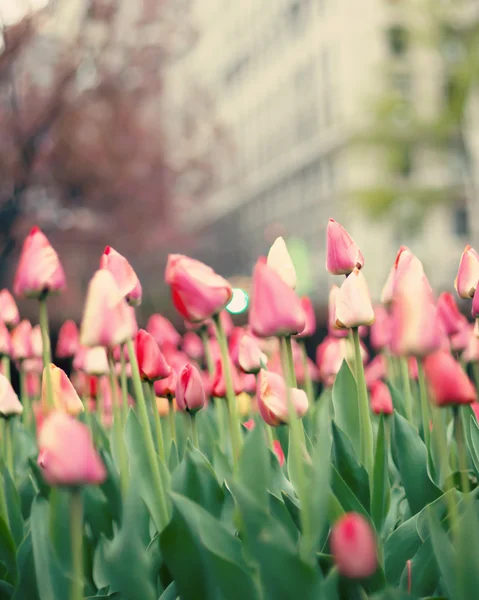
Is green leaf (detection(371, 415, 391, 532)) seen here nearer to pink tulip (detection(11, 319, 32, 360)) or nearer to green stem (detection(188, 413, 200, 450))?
green stem (detection(188, 413, 200, 450))

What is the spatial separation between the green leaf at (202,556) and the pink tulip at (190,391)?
51 centimetres

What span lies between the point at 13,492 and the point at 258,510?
0.74 meters

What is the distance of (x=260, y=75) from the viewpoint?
50281 millimetres

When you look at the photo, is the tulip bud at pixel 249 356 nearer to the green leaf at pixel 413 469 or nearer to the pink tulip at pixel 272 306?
the green leaf at pixel 413 469

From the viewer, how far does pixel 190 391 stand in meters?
1.72

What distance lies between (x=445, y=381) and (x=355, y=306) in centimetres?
56

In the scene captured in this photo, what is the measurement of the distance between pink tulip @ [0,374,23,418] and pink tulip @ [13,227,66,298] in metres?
0.31

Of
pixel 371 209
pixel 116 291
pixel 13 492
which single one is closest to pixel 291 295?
pixel 116 291

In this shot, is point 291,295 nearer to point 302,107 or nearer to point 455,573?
point 455,573

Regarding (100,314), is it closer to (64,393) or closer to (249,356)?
(64,393)

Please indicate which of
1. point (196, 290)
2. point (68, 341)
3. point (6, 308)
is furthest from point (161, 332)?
point (196, 290)

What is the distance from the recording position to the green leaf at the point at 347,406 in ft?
6.00

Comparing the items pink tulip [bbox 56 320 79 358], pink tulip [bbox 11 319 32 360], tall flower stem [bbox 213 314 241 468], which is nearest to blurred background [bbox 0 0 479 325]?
pink tulip [bbox 56 320 79 358]

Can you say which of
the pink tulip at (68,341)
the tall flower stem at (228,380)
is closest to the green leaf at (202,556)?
the tall flower stem at (228,380)
